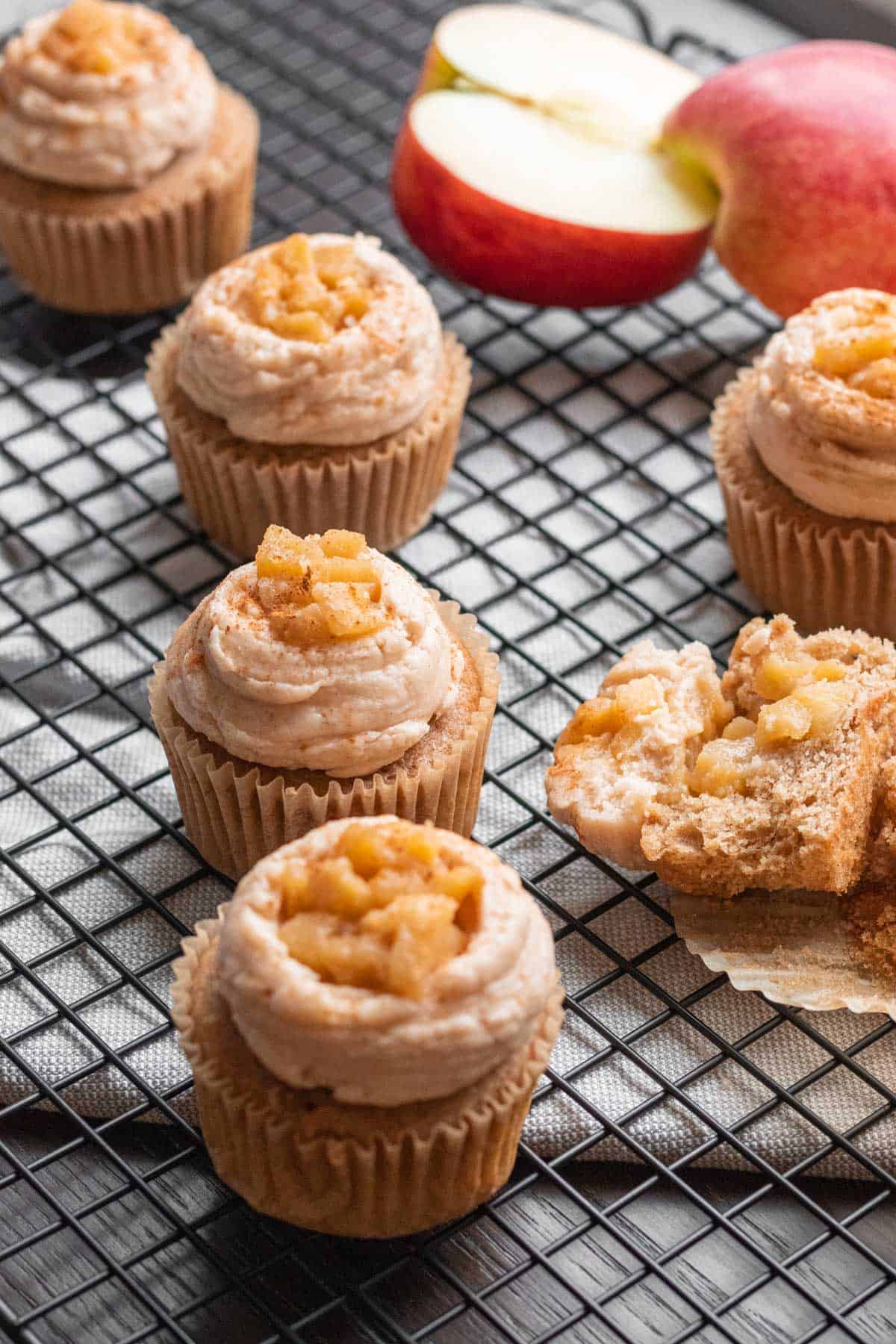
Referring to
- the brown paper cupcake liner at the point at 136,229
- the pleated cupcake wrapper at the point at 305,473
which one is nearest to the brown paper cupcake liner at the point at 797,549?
the pleated cupcake wrapper at the point at 305,473

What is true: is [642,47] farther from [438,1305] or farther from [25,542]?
[438,1305]

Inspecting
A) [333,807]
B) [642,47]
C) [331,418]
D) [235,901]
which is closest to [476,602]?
[331,418]

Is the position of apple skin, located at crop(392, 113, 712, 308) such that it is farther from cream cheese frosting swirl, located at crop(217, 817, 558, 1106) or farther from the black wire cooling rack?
cream cheese frosting swirl, located at crop(217, 817, 558, 1106)

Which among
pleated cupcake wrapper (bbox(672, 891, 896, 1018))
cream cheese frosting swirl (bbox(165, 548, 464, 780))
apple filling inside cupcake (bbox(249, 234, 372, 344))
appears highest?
apple filling inside cupcake (bbox(249, 234, 372, 344))

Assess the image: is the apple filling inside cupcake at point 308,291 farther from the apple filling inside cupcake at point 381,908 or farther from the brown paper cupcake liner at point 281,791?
the apple filling inside cupcake at point 381,908

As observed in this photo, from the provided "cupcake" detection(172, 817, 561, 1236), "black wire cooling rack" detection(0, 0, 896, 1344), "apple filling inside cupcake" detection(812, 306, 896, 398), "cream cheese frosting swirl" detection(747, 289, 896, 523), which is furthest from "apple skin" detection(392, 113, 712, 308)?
"cupcake" detection(172, 817, 561, 1236)

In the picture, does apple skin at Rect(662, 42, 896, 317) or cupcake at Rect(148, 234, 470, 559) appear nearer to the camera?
cupcake at Rect(148, 234, 470, 559)

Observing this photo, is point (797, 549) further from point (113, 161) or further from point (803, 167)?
point (113, 161)
